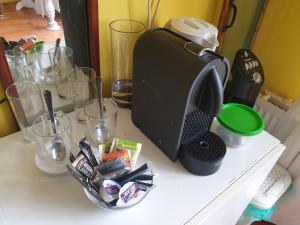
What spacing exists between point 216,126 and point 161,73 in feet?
1.02

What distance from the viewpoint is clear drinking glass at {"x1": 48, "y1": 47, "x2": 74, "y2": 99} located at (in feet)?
2.59

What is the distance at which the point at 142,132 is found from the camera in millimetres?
792

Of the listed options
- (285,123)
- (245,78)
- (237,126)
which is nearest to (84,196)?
(237,126)

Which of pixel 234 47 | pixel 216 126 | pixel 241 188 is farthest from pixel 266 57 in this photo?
pixel 241 188

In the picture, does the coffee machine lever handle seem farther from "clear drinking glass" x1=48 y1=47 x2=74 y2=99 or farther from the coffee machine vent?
"clear drinking glass" x1=48 y1=47 x2=74 y2=99

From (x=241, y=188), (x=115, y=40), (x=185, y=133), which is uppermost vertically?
(x=115, y=40)

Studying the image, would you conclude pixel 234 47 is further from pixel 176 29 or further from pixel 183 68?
pixel 183 68

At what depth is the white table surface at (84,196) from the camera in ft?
1.85

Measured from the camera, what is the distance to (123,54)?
877 millimetres

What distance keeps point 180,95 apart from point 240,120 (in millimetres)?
314

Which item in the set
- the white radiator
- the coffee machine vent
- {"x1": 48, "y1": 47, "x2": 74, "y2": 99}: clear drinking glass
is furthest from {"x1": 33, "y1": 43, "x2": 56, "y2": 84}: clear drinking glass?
the white radiator

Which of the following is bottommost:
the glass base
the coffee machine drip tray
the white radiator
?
the white radiator

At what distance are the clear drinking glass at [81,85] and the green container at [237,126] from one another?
431mm

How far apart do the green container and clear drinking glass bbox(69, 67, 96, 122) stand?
43 cm
